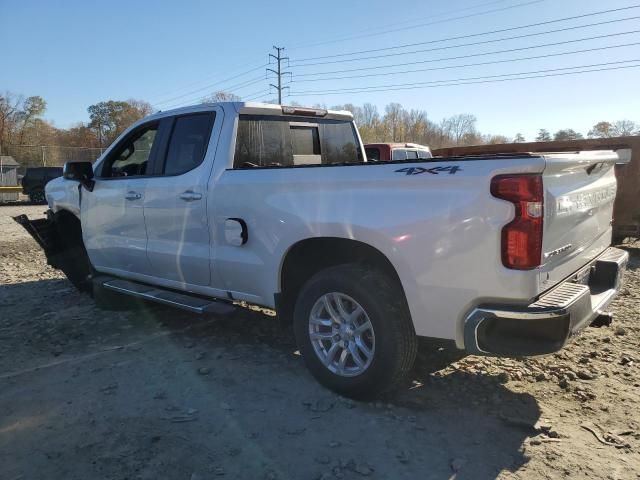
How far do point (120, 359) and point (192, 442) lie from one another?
5.33ft

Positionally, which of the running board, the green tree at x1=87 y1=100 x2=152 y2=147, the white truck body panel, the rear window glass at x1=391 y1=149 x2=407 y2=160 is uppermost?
the green tree at x1=87 y1=100 x2=152 y2=147

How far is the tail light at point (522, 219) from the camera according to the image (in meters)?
2.70

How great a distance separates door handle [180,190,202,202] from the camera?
427 centimetres

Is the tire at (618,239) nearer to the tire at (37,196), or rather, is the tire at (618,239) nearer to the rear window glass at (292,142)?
the rear window glass at (292,142)

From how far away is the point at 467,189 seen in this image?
2807 millimetres

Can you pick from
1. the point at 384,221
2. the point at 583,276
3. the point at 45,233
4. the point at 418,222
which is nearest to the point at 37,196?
the point at 45,233

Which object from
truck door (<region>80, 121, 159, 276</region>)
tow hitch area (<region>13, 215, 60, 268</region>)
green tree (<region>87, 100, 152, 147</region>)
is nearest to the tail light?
truck door (<region>80, 121, 159, 276</region>)

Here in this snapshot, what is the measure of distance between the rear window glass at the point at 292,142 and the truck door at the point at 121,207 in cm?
103

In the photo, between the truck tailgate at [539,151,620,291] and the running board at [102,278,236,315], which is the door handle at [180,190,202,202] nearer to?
the running board at [102,278,236,315]

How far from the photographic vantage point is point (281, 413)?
11.2 ft

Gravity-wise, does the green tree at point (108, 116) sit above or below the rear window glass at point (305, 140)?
above

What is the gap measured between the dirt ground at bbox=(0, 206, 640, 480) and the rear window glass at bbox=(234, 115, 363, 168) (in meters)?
1.67

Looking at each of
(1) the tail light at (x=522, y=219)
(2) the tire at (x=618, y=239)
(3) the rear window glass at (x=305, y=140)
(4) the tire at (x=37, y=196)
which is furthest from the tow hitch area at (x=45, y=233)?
(4) the tire at (x=37, y=196)

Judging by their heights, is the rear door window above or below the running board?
above
